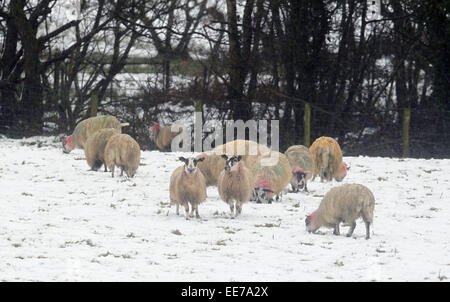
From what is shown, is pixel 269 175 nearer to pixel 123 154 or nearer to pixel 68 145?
pixel 123 154

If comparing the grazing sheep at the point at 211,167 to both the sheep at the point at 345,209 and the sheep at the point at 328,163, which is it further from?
the sheep at the point at 345,209

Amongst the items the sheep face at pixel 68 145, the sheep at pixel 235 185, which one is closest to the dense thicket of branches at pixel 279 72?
the sheep face at pixel 68 145

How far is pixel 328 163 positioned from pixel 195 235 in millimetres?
4917

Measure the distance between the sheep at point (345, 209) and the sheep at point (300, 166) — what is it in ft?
10.2

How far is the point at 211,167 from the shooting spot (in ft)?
39.7

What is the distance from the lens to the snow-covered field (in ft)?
24.5

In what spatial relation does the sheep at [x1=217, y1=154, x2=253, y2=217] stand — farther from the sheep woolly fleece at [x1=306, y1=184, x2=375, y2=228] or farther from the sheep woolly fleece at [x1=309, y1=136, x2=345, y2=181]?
the sheep woolly fleece at [x1=309, y1=136, x2=345, y2=181]

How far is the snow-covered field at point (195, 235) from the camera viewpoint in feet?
24.5

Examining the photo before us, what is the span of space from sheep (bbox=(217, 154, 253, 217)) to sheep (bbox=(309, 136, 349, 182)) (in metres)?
3.28

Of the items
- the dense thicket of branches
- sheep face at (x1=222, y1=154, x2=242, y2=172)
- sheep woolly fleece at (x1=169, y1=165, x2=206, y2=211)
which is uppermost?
the dense thicket of branches

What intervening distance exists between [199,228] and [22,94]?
13.2m

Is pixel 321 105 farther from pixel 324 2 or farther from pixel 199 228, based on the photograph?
pixel 199 228

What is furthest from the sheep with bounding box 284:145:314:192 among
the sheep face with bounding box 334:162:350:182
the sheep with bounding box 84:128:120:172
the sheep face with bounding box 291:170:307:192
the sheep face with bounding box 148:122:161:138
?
the sheep face with bounding box 148:122:161:138

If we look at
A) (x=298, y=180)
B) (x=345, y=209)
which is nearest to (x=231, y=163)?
(x=345, y=209)
